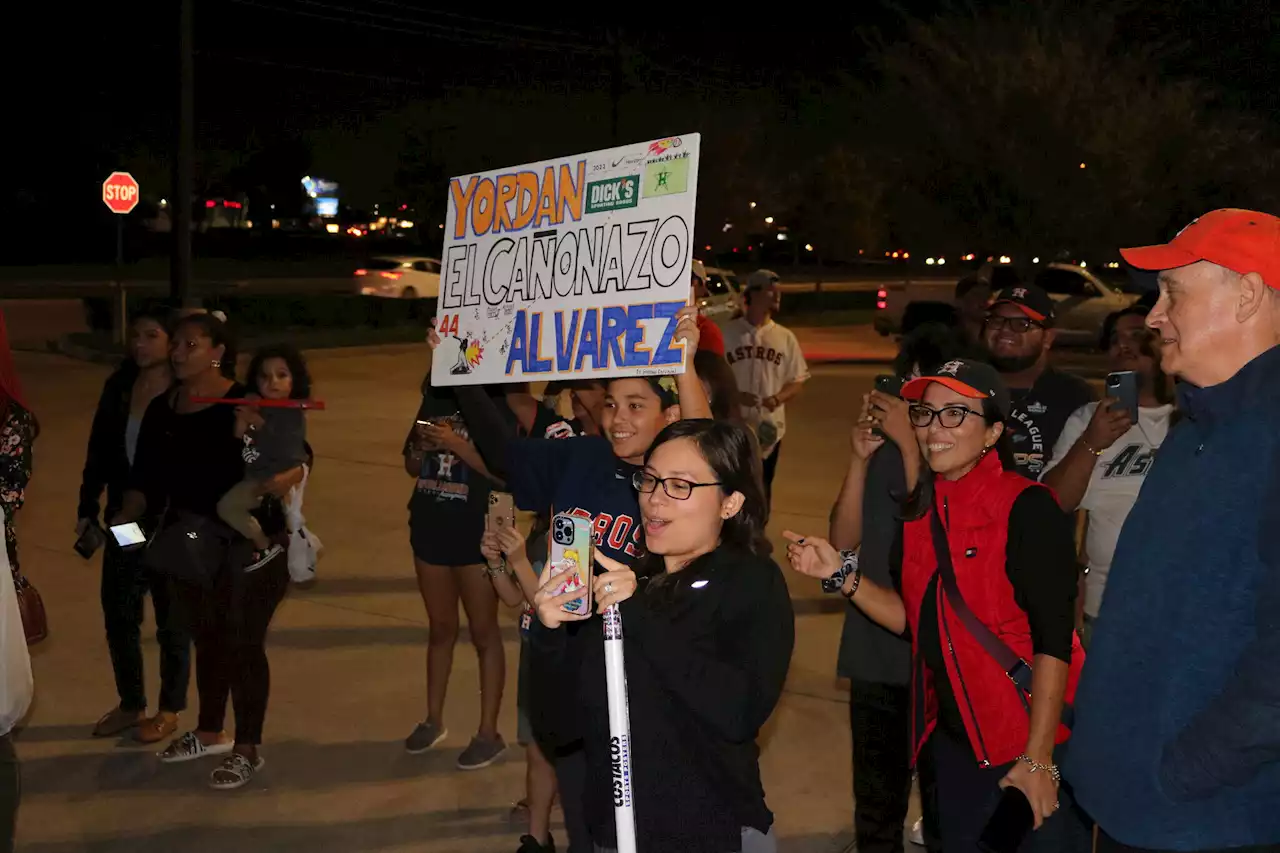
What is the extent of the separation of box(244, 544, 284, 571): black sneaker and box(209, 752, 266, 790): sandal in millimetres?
822

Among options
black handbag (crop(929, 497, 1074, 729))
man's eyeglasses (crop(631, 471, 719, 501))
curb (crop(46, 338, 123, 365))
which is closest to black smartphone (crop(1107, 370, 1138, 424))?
black handbag (crop(929, 497, 1074, 729))

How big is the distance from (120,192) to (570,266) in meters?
21.6

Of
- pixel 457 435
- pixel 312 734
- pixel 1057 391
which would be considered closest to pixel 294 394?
pixel 457 435

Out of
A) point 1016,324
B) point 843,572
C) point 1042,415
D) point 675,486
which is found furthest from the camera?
point 1016,324

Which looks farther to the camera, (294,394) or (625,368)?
(294,394)

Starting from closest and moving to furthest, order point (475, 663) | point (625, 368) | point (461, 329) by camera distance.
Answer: point (625, 368) → point (461, 329) → point (475, 663)

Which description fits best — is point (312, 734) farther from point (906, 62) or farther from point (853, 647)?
point (906, 62)

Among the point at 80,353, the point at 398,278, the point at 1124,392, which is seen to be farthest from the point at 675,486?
the point at 398,278

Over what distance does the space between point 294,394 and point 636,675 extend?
12.0 feet

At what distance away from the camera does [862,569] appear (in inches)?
189

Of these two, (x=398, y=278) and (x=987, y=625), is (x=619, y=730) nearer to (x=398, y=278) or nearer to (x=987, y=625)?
(x=987, y=625)

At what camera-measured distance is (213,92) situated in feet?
218

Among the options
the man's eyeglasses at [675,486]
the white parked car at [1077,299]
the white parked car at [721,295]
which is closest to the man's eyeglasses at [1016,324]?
the man's eyeglasses at [675,486]

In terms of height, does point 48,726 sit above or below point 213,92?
below
